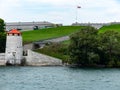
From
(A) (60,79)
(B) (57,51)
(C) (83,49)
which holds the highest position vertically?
(C) (83,49)

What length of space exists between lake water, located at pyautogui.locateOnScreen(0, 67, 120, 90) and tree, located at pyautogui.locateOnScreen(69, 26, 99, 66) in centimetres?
647

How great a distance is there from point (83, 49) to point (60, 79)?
2652cm

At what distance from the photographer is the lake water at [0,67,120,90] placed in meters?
86.9

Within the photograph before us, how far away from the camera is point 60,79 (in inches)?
3824

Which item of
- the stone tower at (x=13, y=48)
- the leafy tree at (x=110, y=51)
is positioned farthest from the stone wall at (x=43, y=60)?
the leafy tree at (x=110, y=51)

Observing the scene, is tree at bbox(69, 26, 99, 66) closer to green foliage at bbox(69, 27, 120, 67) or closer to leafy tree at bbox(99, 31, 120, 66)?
green foliage at bbox(69, 27, 120, 67)

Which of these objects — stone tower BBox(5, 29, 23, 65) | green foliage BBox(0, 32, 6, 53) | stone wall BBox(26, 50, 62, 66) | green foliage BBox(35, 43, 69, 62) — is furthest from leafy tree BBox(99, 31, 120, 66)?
green foliage BBox(0, 32, 6, 53)

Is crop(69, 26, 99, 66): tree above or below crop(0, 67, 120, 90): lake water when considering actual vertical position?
above

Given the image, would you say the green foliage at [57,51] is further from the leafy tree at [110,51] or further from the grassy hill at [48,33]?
the grassy hill at [48,33]

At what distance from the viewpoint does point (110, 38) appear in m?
125

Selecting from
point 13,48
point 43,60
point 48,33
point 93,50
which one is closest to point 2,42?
point 13,48

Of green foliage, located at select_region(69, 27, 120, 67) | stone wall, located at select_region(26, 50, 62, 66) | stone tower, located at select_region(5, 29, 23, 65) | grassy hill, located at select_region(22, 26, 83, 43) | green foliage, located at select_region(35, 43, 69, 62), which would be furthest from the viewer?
grassy hill, located at select_region(22, 26, 83, 43)

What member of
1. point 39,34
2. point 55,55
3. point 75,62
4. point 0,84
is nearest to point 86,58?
point 75,62

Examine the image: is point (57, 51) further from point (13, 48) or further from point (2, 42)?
point (2, 42)
